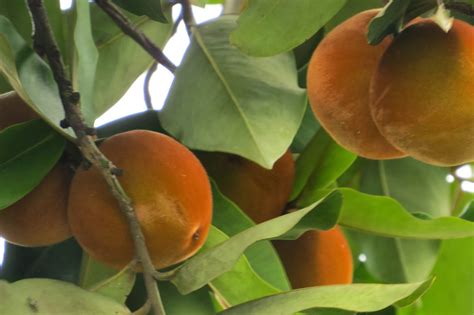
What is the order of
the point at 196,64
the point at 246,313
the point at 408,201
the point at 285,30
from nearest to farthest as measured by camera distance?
the point at 246,313 → the point at 285,30 → the point at 196,64 → the point at 408,201

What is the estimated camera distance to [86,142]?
0.84m

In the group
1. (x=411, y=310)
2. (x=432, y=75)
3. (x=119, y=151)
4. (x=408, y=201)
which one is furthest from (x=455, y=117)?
(x=411, y=310)

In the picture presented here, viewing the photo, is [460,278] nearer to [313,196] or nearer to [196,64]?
[313,196]

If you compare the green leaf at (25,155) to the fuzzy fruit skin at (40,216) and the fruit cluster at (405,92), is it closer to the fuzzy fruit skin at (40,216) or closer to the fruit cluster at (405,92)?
the fuzzy fruit skin at (40,216)

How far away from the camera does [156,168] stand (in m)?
0.84

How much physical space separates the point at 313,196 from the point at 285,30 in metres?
0.24

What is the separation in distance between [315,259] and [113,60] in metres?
0.29

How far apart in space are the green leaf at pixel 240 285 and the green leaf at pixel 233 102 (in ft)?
0.30

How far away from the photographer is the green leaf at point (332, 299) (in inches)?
29.4

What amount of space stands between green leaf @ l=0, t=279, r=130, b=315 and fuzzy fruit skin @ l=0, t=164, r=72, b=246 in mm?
94

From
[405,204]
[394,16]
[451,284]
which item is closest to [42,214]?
[394,16]

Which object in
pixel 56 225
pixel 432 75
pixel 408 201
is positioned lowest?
pixel 408 201

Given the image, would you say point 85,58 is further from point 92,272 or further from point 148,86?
point 148,86

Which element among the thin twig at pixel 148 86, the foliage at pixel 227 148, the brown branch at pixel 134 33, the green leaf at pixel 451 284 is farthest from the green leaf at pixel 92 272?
the green leaf at pixel 451 284
